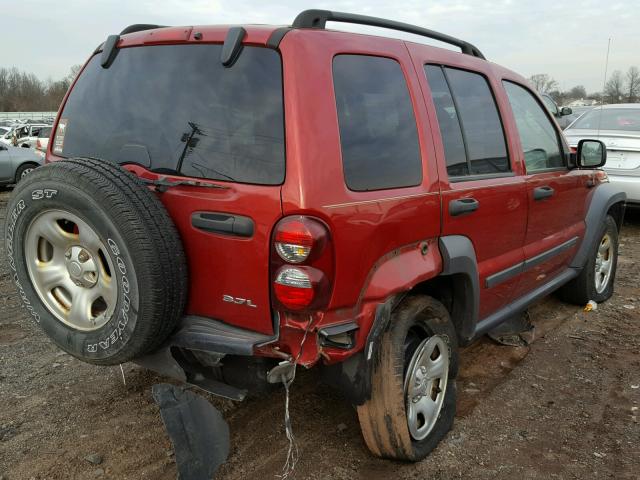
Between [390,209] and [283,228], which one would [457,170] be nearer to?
[390,209]

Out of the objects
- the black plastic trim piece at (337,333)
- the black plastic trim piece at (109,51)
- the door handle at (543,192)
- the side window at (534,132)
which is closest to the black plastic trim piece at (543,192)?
the door handle at (543,192)

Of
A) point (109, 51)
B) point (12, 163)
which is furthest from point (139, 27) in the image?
point (12, 163)

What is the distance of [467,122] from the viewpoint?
305 cm

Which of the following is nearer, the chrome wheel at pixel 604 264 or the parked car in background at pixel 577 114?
the chrome wheel at pixel 604 264

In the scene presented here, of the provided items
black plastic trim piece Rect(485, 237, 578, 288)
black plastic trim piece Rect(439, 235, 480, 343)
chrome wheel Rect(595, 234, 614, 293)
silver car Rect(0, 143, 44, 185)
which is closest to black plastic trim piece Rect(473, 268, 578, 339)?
black plastic trim piece Rect(439, 235, 480, 343)

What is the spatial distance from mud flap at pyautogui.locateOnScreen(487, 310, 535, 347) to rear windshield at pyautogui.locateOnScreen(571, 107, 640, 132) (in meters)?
4.74

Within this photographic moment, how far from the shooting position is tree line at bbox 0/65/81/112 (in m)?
88.0

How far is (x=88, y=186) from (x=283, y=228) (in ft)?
2.53

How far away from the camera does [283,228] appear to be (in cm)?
208

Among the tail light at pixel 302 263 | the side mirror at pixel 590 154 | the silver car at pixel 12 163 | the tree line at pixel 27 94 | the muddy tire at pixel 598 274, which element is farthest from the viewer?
the tree line at pixel 27 94

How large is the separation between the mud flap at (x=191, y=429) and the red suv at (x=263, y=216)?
173 mm

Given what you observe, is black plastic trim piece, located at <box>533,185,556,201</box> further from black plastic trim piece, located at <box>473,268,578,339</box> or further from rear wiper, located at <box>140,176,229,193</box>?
rear wiper, located at <box>140,176,229,193</box>

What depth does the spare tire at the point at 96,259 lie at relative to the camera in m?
2.13

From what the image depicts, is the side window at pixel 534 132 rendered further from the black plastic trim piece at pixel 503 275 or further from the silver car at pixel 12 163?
the silver car at pixel 12 163
